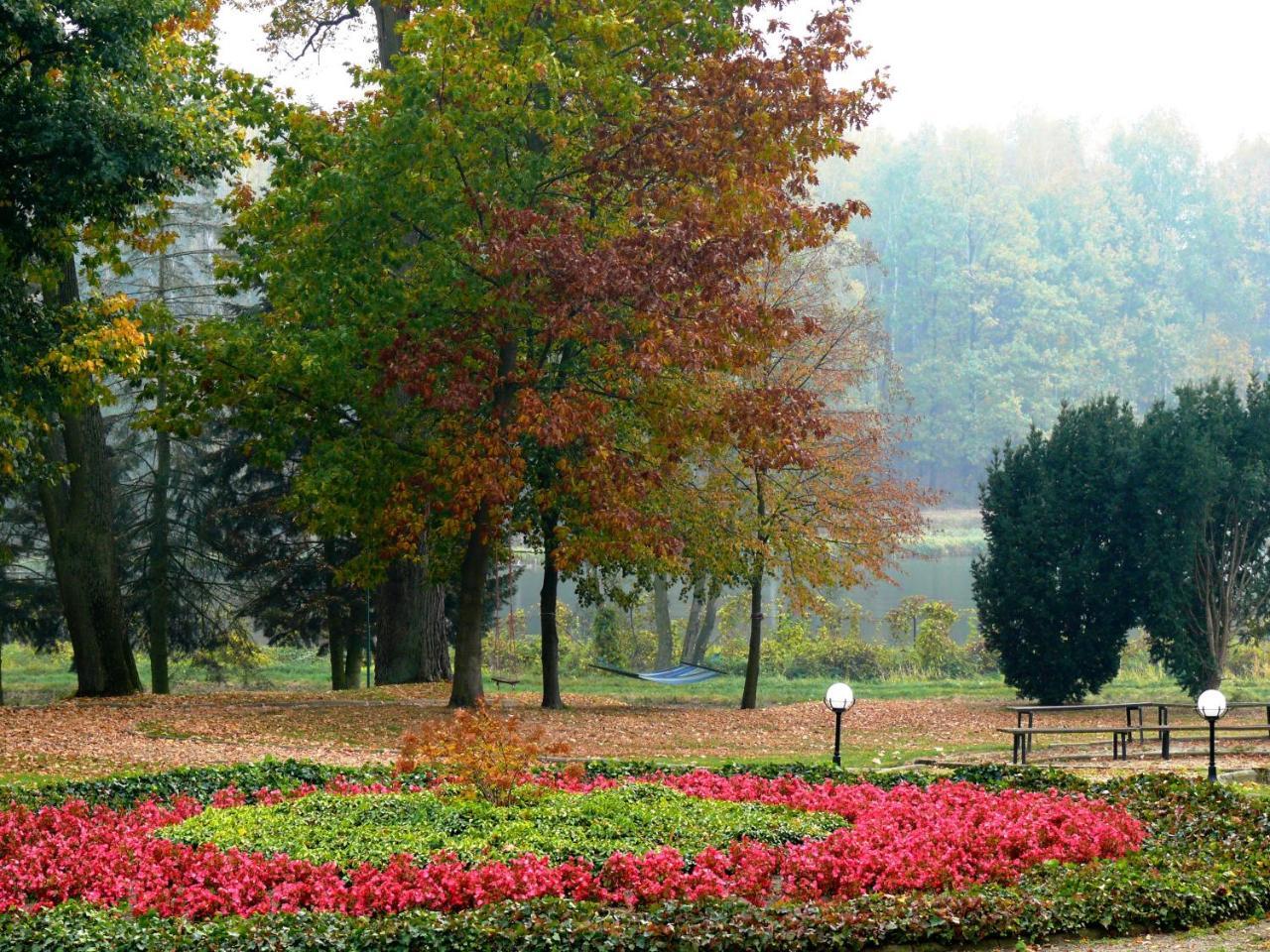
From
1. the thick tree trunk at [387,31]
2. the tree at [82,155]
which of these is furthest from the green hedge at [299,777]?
the thick tree trunk at [387,31]

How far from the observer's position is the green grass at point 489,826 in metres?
7.39

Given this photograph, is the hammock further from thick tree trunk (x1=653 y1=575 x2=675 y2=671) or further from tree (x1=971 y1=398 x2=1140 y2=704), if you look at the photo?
thick tree trunk (x1=653 y1=575 x2=675 y2=671)

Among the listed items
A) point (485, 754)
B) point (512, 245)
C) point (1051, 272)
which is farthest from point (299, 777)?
point (1051, 272)

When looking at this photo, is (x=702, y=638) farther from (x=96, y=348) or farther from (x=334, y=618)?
(x=96, y=348)

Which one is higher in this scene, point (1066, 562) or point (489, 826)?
point (1066, 562)

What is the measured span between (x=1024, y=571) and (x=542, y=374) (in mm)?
7707

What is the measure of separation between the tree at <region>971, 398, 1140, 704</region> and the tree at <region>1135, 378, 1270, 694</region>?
0.37m

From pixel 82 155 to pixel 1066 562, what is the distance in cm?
1345

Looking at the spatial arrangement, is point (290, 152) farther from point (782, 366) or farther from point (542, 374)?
point (782, 366)

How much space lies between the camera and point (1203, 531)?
737 inches

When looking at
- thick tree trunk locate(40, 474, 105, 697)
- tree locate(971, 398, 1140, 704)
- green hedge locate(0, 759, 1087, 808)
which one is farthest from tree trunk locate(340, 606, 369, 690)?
green hedge locate(0, 759, 1087, 808)

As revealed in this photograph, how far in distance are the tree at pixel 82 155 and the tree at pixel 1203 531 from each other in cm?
1247

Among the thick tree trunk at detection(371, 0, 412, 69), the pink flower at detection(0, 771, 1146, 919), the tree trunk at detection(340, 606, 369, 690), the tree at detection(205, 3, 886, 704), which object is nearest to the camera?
the pink flower at detection(0, 771, 1146, 919)

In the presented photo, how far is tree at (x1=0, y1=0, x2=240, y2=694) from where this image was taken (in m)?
12.2
